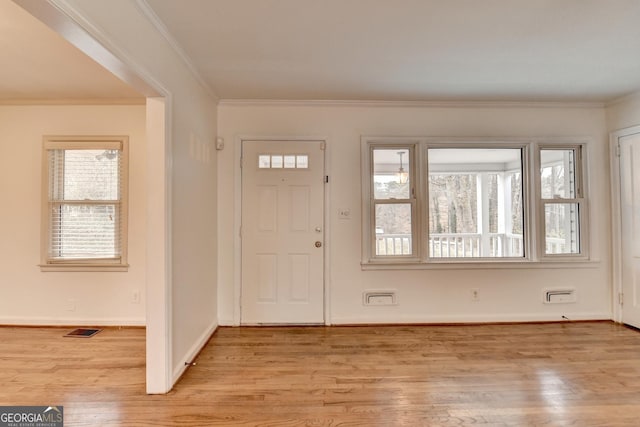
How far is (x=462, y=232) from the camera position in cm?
401

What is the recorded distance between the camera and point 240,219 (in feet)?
11.2

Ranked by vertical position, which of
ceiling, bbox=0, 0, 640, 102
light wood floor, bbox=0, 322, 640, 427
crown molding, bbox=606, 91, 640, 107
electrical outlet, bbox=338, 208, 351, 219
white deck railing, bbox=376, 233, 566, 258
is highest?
ceiling, bbox=0, 0, 640, 102

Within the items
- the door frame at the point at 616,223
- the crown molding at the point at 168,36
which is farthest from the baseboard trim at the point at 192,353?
the door frame at the point at 616,223

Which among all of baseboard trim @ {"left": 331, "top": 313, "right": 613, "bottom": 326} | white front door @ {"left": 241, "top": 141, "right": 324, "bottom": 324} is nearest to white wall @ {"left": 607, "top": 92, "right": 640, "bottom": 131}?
baseboard trim @ {"left": 331, "top": 313, "right": 613, "bottom": 326}

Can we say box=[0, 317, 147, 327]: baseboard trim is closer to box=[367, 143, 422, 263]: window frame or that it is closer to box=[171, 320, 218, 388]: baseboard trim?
box=[171, 320, 218, 388]: baseboard trim

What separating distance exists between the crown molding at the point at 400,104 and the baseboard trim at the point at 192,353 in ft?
7.60

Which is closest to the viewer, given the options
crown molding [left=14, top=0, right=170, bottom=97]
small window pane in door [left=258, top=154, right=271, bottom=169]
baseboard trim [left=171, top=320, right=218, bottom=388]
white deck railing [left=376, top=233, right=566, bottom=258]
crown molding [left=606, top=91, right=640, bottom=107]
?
crown molding [left=14, top=0, right=170, bottom=97]

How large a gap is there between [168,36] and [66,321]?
3086mm

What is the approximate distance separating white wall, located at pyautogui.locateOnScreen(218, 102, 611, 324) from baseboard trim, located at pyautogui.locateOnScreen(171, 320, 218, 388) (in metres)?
0.27

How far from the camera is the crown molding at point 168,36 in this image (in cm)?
186

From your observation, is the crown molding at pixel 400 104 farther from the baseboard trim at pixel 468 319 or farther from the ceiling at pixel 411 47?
the baseboard trim at pixel 468 319

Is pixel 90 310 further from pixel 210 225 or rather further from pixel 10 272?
pixel 210 225

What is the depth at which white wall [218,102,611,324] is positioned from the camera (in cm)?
343

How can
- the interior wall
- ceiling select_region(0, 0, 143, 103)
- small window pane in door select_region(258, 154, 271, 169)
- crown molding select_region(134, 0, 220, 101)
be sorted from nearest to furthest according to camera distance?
the interior wall, crown molding select_region(134, 0, 220, 101), ceiling select_region(0, 0, 143, 103), small window pane in door select_region(258, 154, 271, 169)
